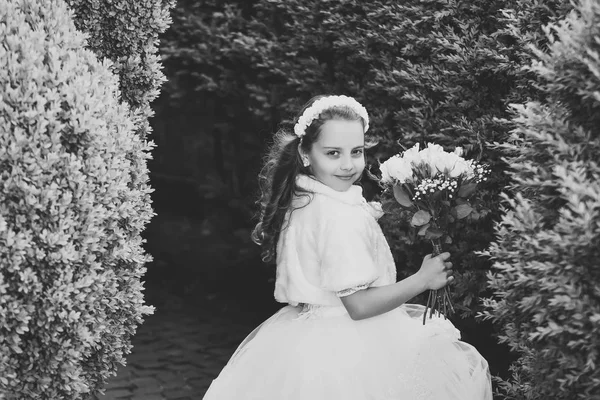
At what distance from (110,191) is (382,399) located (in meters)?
1.54

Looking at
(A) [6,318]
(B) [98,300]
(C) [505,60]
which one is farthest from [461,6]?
(A) [6,318]

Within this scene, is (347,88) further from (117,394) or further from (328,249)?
(117,394)

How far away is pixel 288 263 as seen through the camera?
363 centimetres

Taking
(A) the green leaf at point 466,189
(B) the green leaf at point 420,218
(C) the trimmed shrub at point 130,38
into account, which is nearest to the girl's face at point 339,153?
(B) the green leaf at point 420,218

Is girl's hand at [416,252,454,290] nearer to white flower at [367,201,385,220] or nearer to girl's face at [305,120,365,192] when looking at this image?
white flower at [367,201,385,220]

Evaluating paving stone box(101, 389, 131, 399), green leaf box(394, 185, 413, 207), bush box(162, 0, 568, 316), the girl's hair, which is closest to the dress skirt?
the girl's hair

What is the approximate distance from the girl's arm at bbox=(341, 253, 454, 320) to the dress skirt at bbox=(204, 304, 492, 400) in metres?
0.14

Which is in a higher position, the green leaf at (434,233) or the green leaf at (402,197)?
the green leaf at (402,197)

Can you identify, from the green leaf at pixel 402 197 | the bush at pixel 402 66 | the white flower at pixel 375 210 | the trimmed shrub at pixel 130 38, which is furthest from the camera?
the bush at pixel 402 66

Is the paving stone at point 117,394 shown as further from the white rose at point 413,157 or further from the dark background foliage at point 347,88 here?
the white rose at point 413,157

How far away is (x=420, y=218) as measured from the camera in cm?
344

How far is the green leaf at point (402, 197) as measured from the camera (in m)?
3.50

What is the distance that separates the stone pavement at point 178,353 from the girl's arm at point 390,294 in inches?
81.4

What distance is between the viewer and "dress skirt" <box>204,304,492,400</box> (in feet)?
11.1
